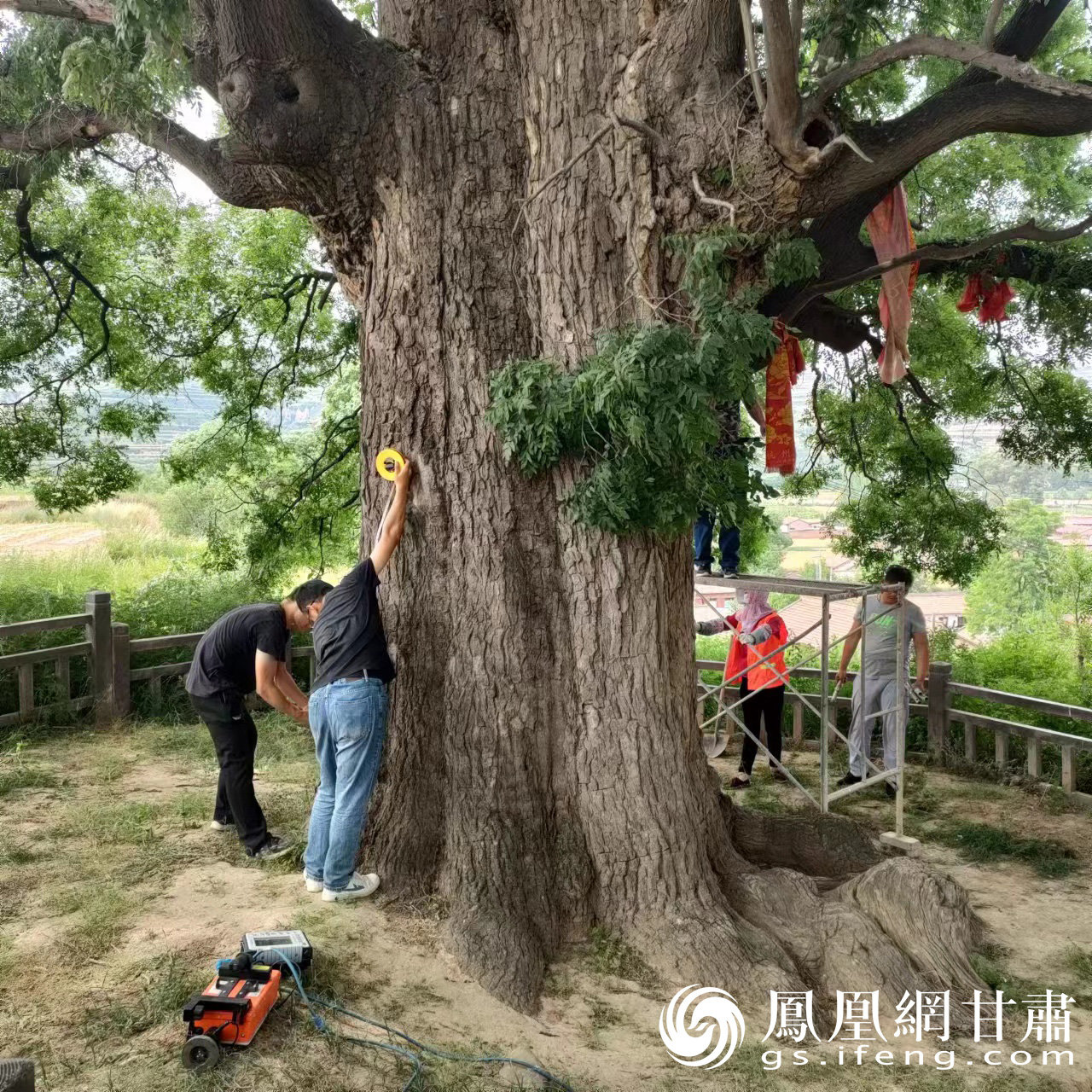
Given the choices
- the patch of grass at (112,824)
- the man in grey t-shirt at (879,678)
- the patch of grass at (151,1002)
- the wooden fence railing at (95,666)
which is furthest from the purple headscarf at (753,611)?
the wooden fence railing at (95,666)

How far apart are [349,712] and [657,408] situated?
2.07 meters

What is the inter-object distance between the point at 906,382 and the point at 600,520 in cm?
640

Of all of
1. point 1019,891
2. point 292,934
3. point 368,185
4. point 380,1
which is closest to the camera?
point 292,934

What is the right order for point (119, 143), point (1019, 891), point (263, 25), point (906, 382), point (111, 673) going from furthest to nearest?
point (906, 382)
point (111, 673)
point (119, 143)
point (1019, 891)
point (263, 25)

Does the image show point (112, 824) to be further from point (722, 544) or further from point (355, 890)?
point (722, 544)

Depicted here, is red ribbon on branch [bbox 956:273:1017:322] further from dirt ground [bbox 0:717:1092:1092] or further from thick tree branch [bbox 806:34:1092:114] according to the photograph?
dirt ground [bbox 0:717:1092:1092]

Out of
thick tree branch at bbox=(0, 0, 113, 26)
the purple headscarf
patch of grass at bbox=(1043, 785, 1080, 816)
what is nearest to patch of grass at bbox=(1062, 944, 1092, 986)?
patch of grass at bbox=(1043, 785, 1080, 816)

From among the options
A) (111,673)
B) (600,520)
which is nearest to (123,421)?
(111,673)

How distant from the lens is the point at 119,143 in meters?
7.85

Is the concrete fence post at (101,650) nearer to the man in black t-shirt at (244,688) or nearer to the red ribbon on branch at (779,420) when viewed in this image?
the man in black t-shirt at (244,688)

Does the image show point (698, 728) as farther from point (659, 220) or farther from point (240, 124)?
point (240, 124)

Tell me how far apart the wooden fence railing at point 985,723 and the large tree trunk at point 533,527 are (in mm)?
3002

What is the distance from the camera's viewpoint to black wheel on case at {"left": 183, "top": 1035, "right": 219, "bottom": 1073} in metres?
3.74

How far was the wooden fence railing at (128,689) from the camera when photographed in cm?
850
